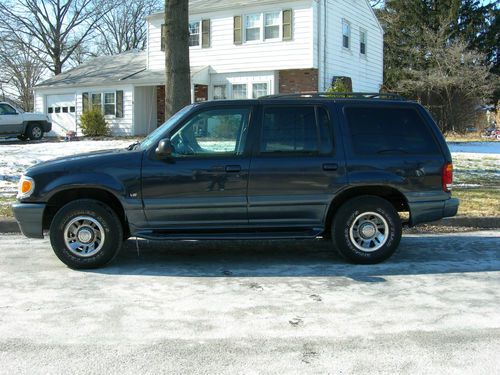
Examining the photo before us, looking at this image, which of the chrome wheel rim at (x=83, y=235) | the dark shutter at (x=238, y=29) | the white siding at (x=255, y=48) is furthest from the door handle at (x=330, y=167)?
the dark shutter at (x=238, y=29)

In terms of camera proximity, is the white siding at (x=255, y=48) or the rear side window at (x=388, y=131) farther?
the white siding at (x=255, y=48)

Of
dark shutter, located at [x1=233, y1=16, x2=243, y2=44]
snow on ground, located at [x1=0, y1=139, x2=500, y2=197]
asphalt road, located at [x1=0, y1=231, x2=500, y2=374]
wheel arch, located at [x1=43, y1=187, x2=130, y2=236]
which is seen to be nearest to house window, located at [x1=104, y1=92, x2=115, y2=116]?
dark shutter, located at [x1=233, y1=16, x2=243, y2=44]

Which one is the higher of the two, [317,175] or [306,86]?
[306,86]

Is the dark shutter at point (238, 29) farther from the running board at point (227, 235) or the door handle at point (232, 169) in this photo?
the running board at point (227, 235)

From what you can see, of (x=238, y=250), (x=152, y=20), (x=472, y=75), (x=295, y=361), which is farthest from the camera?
(x=472, y=75)

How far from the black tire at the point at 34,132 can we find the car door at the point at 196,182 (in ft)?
68.6

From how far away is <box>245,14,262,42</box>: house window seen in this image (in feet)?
78.5

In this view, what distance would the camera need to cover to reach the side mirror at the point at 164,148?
5.74 metres

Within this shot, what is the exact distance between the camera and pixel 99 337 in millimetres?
4156

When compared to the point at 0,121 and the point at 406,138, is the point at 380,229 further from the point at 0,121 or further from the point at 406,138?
the point at 0,121

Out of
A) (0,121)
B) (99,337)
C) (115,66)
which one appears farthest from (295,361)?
(115,66)

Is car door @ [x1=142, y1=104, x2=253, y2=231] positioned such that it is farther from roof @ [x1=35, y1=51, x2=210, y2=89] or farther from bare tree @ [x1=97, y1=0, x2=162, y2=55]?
bare tree @ [x1=97, y1=0, x2=162, y2=55]

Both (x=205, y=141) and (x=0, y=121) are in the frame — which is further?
(x=0, y=121)

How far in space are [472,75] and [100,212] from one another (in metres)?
28.7
